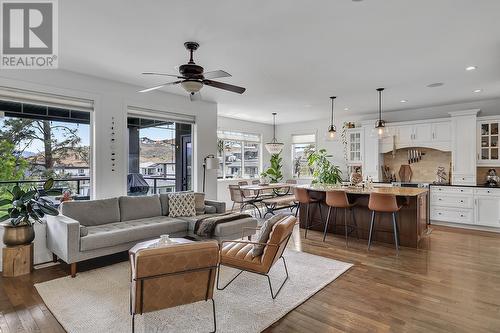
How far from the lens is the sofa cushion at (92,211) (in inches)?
161

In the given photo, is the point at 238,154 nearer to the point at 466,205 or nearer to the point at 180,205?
the point at 180,205

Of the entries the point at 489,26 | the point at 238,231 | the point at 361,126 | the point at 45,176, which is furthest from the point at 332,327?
the point at 361,126

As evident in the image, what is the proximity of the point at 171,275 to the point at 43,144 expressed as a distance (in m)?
3.81

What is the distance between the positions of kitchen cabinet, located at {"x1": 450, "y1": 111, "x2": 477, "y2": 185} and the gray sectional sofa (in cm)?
496

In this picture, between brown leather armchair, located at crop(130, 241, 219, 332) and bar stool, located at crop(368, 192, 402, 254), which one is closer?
brown leather armchair, located at crop(130, 241, 219, 332)

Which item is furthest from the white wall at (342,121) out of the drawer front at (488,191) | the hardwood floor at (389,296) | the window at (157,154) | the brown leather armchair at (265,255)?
the brown leather armchair at (265,255)

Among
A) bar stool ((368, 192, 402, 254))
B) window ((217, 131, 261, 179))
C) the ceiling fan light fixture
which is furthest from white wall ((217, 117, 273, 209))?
the ceiling fan light fixture

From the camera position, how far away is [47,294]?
3023 millimetres

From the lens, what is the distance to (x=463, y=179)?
20.7 feet

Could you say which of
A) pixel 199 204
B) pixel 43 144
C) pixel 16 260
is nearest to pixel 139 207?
pixel 199 204

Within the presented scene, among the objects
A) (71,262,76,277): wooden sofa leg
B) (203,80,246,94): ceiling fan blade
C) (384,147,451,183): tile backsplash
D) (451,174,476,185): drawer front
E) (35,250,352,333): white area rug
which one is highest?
(203,80,246,94): ceiling fan blade

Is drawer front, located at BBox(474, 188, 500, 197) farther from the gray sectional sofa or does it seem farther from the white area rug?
the gray sectional sofa

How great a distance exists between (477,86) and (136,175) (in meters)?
6.88

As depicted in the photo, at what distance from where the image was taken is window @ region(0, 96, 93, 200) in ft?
13.6
